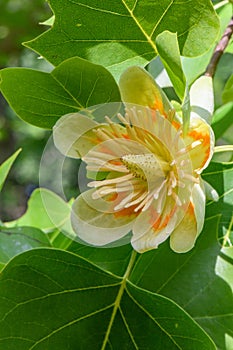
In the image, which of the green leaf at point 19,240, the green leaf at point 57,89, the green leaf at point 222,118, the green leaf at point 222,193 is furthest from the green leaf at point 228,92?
the green leaf at point 19,240

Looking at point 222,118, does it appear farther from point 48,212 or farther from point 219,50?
point 48,212

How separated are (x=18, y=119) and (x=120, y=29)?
3.27 m

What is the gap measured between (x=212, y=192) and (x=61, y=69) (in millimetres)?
238

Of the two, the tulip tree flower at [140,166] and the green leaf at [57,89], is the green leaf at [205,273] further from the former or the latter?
the green leaf at [57,89]

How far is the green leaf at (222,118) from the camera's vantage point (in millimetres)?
1073

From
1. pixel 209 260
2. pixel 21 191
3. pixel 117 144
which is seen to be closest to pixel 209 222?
pixel 209 260

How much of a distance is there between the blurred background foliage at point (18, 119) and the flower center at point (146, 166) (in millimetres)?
454

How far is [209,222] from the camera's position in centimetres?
90

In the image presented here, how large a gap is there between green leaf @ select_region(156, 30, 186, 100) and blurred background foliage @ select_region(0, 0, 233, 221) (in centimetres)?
47

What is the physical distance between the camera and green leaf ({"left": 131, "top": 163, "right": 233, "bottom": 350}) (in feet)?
2.83

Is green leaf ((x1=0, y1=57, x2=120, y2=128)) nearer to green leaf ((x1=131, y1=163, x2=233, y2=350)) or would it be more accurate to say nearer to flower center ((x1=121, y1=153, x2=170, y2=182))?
flower center ((x1=121, y1=153, x2=170, y2=182))

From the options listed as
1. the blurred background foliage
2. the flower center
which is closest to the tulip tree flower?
the flower center

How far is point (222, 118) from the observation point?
3.54 ft

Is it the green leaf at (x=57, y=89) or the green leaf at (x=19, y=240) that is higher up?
the green leaf at (x=57, y=89)
